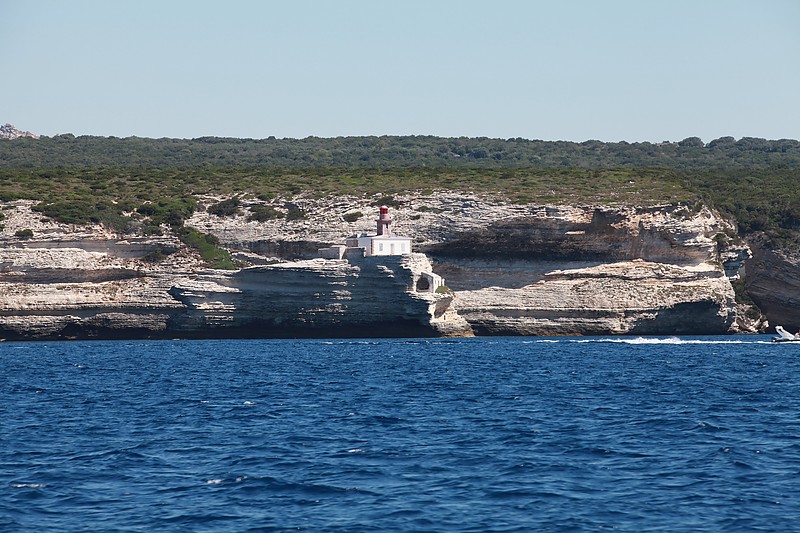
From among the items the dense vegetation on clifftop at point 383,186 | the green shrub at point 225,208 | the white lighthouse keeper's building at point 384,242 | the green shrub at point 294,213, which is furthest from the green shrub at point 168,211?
the white lighthouse keeper's building at point 384,242

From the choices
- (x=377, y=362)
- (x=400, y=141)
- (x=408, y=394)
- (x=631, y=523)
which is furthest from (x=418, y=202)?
(x=400, y=141)

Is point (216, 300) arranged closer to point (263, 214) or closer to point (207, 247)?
point (207, 247)

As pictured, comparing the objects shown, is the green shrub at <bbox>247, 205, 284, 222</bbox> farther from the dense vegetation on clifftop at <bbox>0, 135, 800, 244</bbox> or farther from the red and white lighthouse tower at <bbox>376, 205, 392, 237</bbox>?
the red and white lighthouse tower at <bbox>376, 205, 392, 237</bbox>

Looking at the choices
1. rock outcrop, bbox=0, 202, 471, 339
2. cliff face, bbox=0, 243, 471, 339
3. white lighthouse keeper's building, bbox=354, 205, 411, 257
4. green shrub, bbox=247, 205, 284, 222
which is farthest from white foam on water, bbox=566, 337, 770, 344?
green shrub, bbox=247, 205, 284, 222

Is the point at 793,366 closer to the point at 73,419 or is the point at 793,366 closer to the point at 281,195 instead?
the point at 73,419

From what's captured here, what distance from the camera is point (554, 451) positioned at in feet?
84.9

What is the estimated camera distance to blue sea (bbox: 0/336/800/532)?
2016 centimetres

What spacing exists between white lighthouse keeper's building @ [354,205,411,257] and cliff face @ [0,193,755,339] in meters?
2.32

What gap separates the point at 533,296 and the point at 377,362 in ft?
76.0

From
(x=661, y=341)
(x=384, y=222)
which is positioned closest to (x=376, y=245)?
(x=384, y=222)

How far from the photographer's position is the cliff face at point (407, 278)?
69875 mm

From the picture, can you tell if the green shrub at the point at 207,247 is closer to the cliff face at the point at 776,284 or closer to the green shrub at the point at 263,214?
the green shrub at the point at 263,214

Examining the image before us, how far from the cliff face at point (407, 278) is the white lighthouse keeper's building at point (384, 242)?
2.32m

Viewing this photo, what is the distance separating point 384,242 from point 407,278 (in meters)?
5.97
